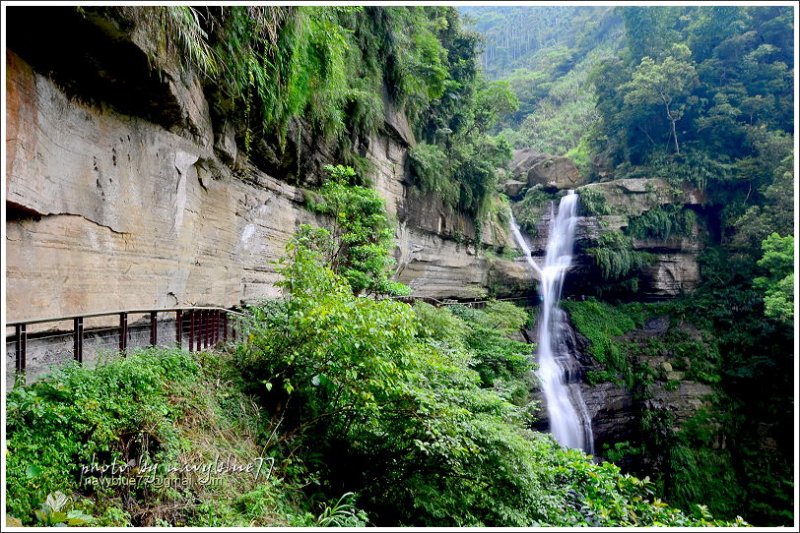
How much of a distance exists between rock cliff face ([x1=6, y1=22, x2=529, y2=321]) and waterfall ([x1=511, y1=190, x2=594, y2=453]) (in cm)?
1143

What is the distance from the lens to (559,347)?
20.0m

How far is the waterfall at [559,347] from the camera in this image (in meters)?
16.4

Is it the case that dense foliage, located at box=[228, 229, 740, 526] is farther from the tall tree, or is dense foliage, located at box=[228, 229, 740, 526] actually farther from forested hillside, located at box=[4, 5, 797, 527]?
the tall tree

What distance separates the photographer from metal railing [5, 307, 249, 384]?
4.47m

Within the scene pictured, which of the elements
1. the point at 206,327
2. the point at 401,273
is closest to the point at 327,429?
the point at 206,327

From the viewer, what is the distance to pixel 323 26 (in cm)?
814

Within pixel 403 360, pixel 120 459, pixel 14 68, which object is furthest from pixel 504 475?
pixel 14 68

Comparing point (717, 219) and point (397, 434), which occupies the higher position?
point (717, 219)

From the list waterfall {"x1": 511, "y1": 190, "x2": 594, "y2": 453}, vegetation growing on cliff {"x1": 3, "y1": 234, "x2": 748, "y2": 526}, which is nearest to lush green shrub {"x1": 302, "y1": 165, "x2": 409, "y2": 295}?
vegetation growing on cliff {"x1": 3, "y1": 234, "x2": 748, "y2": 526}

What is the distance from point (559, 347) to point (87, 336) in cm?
1853

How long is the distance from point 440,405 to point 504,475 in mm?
1204

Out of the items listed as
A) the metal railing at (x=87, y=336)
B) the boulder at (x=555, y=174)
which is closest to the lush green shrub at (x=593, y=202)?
the boulder at (x=555, y=174)

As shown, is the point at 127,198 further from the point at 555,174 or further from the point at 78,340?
the point at 555,174

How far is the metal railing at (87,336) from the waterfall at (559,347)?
11.7 meters
